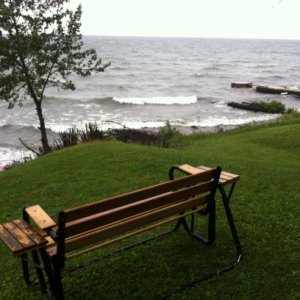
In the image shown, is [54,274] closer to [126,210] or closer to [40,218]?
[40,218]

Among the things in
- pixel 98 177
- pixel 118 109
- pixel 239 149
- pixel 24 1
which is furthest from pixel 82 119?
pixel 98 177

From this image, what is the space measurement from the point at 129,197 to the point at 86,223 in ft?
1.62

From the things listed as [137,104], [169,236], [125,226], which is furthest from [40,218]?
[137,104]

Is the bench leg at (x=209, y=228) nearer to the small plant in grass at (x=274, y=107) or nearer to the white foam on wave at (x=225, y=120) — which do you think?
the white foam on wave at (x=225, y=120)

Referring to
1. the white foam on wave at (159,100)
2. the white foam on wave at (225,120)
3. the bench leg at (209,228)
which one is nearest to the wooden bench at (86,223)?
the bench leg at (209,228)

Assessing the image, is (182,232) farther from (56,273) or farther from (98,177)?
(98,177)

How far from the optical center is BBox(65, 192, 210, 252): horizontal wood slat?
12.5 ft

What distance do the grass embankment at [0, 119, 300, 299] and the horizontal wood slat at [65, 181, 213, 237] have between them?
947 millimetres

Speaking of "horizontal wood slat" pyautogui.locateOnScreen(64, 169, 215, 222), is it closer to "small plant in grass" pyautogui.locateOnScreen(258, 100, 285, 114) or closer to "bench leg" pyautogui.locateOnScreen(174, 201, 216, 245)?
"bench leg" pyautogui.locateOnScreen(174, 201, 216, 245)

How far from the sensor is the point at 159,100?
38.6 m

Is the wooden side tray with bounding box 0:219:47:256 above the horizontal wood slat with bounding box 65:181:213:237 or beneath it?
beneath

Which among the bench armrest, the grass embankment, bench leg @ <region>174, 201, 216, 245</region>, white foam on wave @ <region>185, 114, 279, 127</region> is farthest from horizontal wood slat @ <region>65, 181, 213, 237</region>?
white foam on wave @ <region>185, 114, 279, 127</region>

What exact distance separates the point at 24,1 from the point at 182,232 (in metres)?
10.6

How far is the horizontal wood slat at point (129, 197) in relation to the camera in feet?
12.0
